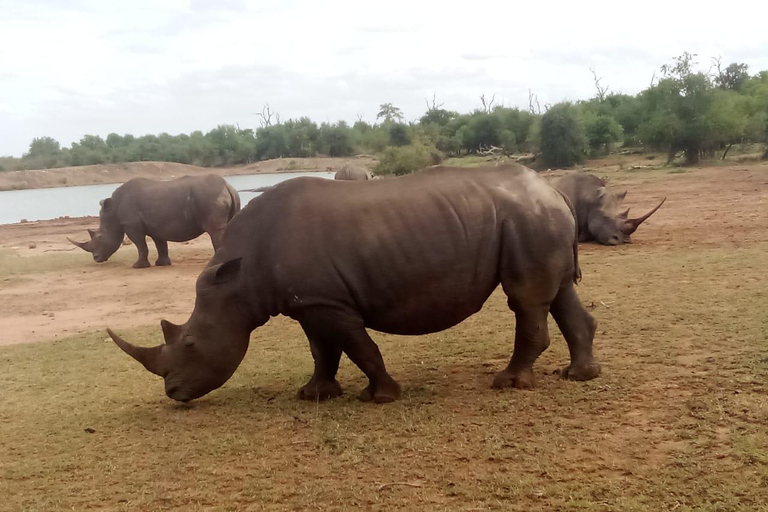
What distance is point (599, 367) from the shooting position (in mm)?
5785

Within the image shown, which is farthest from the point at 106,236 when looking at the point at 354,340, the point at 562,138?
the point at 562,138

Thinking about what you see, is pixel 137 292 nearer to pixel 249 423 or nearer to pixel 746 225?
pixel 249 423

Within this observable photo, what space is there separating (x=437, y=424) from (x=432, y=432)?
0.15 m

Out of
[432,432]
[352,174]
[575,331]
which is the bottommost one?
[432,432]

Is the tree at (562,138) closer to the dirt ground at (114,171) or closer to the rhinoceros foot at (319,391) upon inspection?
the dirt ground at (114,171)

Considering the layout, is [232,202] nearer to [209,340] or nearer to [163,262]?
[163,262]

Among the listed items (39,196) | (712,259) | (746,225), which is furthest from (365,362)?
(39,196)

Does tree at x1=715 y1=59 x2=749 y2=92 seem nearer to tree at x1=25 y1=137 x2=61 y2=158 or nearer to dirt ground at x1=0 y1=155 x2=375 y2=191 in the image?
dirt ground at x1=0 y1=155 x2=375 y2=191

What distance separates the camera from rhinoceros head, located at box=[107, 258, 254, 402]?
5.57 m

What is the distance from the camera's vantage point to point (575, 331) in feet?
19.2

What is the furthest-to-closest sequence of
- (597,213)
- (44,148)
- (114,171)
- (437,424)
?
(44,148)
(114,171)
(597,213)
(437,424)

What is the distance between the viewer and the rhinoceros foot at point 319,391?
5.80 meters

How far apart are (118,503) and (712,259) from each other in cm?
888

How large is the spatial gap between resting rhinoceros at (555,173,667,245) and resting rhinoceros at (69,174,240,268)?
6.73 metres
